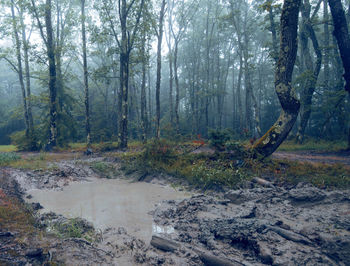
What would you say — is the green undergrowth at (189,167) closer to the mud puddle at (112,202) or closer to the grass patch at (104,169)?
the grass patch at (104,169)

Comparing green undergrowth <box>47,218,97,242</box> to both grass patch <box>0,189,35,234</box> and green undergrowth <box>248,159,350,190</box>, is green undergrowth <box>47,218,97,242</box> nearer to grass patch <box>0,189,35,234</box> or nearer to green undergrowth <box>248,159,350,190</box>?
grass patch <box>0,189,35,234</box>

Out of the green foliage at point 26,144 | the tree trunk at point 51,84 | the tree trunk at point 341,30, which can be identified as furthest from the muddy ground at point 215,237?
the green foliage at point 26,144

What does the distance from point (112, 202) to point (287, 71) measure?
21.4ft

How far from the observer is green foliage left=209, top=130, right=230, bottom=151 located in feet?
30.1

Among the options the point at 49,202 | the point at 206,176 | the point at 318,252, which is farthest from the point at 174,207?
the point at 49,202

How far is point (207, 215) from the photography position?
15.8ft

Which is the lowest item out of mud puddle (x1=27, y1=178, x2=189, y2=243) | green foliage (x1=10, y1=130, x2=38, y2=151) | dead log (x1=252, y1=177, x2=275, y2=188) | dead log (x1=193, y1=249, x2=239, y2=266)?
mud puddle (x1=27, y1=178, x2=189, y2=243)

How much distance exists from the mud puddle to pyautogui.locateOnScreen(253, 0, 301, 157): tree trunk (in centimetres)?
383

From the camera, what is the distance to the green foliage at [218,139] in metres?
9.19

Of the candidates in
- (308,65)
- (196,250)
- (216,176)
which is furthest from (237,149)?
(308,65)

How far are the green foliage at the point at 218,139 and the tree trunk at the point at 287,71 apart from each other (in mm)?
1847

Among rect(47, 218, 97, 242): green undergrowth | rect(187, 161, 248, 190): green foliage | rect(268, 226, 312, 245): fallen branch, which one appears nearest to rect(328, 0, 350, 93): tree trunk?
rect(187, 161, 248, 190): green foliage

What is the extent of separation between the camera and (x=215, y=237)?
12.6ft

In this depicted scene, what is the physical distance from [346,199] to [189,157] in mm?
5130
